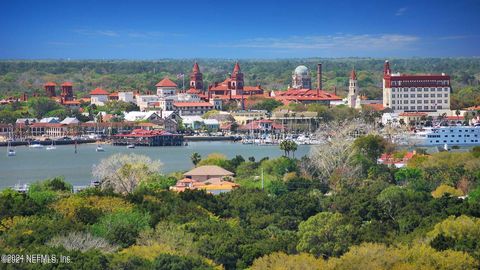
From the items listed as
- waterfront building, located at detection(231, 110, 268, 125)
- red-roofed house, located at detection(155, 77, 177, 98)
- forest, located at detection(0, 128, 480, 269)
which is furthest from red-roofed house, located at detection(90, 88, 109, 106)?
forest, located at detection(0, 128, 480, 269)

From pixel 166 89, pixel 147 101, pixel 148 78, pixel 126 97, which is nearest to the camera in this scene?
pixel 147 101

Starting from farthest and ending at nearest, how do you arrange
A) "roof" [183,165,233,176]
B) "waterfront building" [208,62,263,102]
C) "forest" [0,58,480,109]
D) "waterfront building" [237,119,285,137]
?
"forest" [0,58,480,109]
"waterfront building" [208,62,263,102]
"waterfront building" [237,119,285,137]
"roof" [183,165,233,176]

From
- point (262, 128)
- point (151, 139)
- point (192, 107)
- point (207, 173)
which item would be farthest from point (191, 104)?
point (207, 173)

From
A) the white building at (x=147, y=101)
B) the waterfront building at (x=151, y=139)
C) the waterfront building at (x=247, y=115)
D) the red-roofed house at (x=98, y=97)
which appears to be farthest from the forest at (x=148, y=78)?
the waterfront building at (x=151, y=139)

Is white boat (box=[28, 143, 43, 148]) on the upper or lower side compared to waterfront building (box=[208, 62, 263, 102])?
lower

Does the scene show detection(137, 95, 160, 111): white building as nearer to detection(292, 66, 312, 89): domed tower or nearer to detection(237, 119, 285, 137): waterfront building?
detection(237, 119, 285, 137): waterfront building

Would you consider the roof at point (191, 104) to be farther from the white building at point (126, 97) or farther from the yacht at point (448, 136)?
the yacht at point (448, 136)

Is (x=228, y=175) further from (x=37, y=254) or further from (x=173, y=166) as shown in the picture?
(x=37, y=254)

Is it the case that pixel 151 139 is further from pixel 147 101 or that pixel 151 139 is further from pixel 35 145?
pixel 147 101
